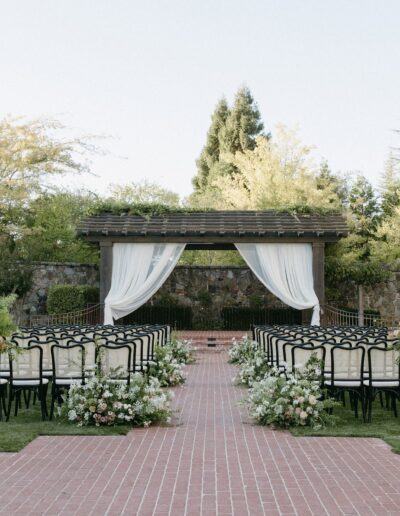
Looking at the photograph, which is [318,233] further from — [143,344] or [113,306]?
[143,344]

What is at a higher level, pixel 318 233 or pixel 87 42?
pixel 87 42

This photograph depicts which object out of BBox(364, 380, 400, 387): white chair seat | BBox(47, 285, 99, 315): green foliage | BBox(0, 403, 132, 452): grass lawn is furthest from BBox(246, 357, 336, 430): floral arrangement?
BBox(47, 285, 99, 315): green foliage

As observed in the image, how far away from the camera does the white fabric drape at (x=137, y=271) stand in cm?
1941

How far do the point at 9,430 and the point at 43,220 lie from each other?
20.9 m

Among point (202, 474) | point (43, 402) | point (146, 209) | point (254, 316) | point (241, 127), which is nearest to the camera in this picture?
point (202, 474)

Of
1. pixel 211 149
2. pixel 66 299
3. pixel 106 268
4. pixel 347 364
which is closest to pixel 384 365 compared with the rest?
pixel 347 364

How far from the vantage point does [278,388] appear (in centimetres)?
784

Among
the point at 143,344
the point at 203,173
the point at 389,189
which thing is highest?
the point at 203,173

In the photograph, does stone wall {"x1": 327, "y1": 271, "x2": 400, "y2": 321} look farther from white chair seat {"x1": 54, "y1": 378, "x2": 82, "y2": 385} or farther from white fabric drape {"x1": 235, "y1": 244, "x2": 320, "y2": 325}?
white chair seat {"x1": 54, "y1": 378, "x2": 82, "y2": 385}

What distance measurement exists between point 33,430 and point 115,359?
1315 millimetres

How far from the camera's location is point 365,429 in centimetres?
741

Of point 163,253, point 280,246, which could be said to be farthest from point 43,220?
point 280,246

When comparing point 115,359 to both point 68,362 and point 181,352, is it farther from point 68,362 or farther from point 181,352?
point 181,352

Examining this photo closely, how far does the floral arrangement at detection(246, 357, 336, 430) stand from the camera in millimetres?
7379
